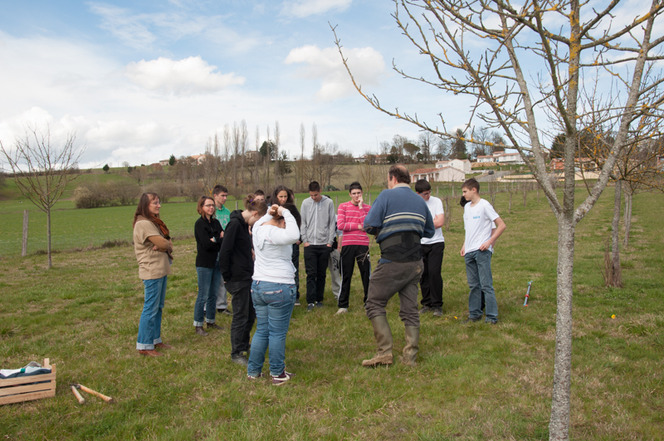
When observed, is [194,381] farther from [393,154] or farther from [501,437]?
[393,154]

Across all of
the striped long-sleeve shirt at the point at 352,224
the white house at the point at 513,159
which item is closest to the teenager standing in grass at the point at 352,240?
the striped long-sleeve shirt at the point at 352,224

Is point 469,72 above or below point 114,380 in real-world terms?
above

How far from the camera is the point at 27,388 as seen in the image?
3.93m

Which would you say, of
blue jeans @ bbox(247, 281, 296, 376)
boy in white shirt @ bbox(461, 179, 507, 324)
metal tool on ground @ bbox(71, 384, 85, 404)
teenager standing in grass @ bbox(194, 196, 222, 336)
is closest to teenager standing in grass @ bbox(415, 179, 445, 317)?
boy in white shirt @ bbox(461, 179, 507, 324)

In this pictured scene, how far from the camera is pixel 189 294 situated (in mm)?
8438

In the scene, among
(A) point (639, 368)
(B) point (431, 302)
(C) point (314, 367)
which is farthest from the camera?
(B) point (431, 302)

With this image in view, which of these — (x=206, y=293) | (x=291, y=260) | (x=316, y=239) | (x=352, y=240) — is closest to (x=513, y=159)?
(x=291, y=260)

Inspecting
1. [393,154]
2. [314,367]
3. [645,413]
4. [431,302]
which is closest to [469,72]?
[645,413]

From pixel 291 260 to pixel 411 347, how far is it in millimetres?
1604

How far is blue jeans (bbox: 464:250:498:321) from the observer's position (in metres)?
5.71

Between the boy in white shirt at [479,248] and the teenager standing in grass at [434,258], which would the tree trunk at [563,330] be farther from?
the teenager standing in grass at [434,258]

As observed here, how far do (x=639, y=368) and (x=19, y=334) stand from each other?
7.74 m

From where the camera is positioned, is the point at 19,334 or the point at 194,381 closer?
the point at 194,381

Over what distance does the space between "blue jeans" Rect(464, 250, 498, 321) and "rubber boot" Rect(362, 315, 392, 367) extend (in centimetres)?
181
